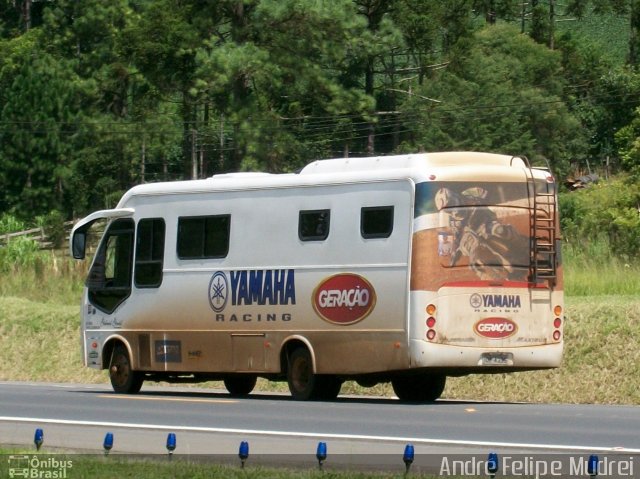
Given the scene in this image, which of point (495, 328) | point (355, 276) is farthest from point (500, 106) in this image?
point (495, 328)

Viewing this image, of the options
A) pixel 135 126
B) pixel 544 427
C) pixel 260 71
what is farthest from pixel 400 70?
pixel 544 427

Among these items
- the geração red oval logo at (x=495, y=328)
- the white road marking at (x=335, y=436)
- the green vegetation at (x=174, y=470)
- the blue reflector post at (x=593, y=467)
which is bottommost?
the white road marking at (x=335, y=436)

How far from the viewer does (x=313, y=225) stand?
21.9 metres

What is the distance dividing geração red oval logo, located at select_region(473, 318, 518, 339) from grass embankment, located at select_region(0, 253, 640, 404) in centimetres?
304

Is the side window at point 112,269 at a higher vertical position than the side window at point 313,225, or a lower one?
lower

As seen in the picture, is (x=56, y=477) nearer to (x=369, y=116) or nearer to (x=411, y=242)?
(x=411, y=242)

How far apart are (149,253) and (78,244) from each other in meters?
1.45

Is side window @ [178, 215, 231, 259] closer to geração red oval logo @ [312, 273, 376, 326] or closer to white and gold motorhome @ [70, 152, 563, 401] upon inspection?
white and gold motorhome @ [70, 152, 563, 401]

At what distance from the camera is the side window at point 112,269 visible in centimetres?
2477

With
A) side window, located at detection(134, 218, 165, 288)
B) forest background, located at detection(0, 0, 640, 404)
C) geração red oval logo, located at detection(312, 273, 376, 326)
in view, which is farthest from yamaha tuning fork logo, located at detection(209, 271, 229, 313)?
forest background, located at detection(0, 0, 640, 404)

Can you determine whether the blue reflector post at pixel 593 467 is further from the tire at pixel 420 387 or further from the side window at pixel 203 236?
the side window at pixel 203 236

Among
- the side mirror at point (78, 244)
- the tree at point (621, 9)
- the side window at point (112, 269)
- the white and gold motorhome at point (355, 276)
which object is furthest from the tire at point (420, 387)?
the tree at point (621, 9)

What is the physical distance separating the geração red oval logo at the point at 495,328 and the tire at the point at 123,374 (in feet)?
19.6

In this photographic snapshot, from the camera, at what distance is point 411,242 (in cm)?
2053
